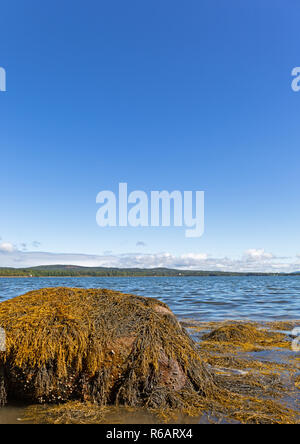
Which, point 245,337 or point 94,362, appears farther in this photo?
point 245,337

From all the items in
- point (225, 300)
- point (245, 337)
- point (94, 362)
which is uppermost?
point (94, 362)

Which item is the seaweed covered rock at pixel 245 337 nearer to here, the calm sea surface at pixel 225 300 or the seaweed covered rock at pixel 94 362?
the calm sea surface at pixel 225 300

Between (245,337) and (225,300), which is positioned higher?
(245,337)

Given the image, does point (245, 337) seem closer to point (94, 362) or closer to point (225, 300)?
point (94, 362)

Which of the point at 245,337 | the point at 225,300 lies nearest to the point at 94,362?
the point at 245,337

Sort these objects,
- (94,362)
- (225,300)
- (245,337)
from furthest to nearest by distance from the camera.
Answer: (225,300), (245,337), (94,362)

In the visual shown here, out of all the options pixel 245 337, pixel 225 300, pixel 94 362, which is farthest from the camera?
pixel 225 300

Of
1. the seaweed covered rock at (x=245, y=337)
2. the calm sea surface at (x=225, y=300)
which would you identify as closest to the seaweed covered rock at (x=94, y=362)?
the seaweed covered rock at (x=245, y=337)

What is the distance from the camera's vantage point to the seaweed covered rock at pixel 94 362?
4.89 m

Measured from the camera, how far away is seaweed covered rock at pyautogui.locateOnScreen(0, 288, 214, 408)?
4891 millimetres

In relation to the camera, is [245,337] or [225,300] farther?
[225,300]

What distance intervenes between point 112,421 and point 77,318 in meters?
1.73

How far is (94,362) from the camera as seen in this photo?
4.93m

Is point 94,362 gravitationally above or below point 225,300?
above
